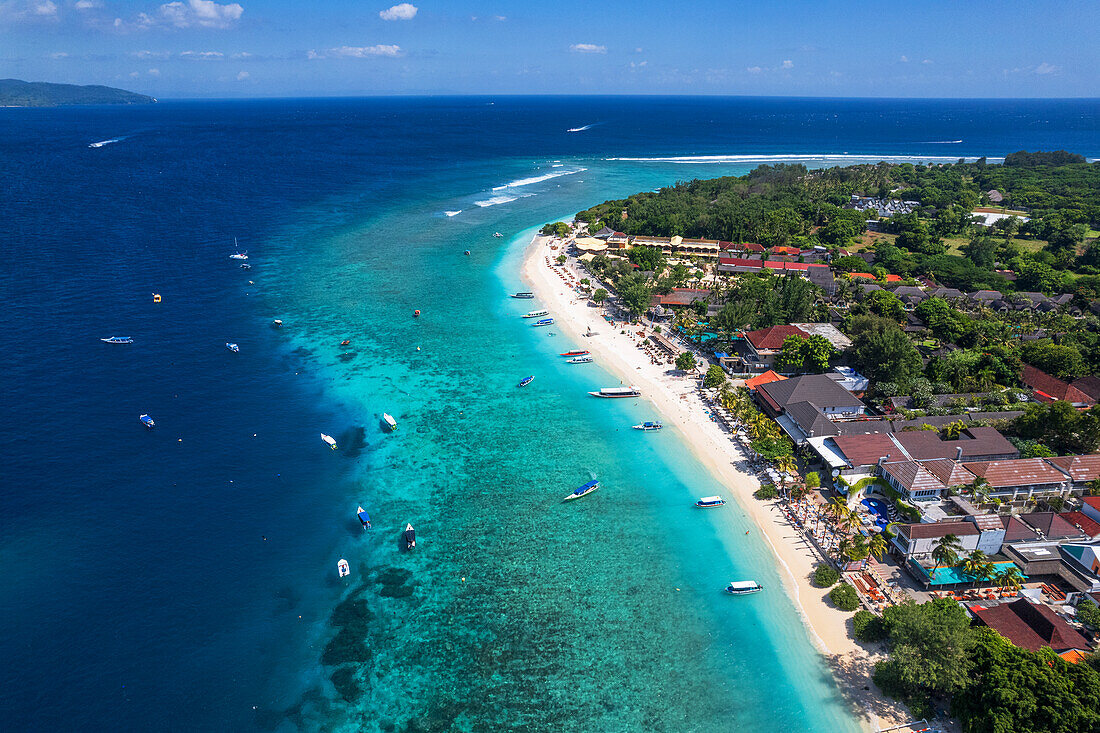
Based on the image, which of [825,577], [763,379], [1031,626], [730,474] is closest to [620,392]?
[763,379]

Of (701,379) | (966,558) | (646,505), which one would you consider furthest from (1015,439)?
(646,505)

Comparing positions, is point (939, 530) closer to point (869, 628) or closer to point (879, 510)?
point (879, 510)

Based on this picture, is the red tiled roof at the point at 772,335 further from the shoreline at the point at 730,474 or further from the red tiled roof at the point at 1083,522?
the red tiled roof at the point at 1083,522

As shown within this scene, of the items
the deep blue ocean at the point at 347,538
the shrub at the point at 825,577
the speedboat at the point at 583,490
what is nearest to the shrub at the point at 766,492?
the deep blue ocean at the point at 347,538

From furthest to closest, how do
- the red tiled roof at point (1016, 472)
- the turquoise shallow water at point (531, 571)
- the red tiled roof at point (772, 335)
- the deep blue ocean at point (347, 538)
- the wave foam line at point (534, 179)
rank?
1. the wave foam line at point (534, 179)
2. the red tiled roof at point (772, 335)
3. the red tiled roof at point (1016, 472)
4. the deep blue ocean at point (347, 538)
5. the turquoise shallow water at point (531, 571)

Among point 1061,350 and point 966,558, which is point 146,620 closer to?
point 966,558
